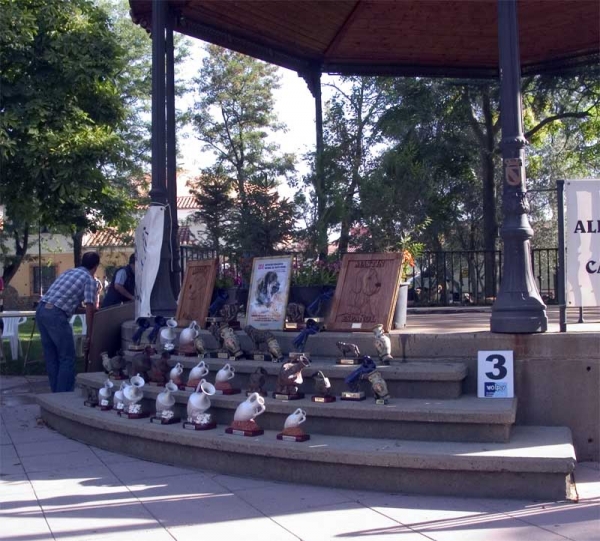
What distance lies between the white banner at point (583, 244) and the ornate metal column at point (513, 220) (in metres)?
0.31

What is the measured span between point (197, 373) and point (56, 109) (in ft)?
24.9

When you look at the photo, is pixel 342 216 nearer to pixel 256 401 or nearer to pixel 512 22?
pixel 512 22

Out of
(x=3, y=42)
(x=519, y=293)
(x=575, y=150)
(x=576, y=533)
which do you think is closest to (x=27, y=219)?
(x=3, y=42)

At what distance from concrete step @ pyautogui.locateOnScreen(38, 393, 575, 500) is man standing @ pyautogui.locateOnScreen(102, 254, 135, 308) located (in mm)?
4288

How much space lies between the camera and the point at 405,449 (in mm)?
5449

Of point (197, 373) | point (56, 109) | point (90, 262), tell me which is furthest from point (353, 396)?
point (56, 109)

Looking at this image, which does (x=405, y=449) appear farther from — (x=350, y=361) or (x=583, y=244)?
(x=583, y=244)

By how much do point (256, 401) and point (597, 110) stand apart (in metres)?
16.1

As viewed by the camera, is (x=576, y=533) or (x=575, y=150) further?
(x=575, y=150)

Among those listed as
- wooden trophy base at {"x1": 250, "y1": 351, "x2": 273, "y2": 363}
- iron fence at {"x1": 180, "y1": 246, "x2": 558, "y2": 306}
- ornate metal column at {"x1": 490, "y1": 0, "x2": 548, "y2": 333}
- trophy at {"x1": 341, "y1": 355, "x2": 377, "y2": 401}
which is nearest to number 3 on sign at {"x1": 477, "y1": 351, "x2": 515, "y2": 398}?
ornate metal column at {"x1": 490, "y1": 0, "x2": 548, "y2": 333}

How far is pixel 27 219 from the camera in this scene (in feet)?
45.0

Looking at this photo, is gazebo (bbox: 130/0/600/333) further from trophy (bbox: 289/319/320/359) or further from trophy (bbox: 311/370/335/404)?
trophy (bbox: 311/370/335/404)

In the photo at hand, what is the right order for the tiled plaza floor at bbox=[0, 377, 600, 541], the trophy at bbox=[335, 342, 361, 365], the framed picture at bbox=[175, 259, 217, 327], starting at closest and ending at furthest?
the tiled plaza floor at bbox=[0, 377, 600, 541], the trophy at bbox=[335, 342, 361, 365], the framed picture at bbox=[175, 259, 217, 327]

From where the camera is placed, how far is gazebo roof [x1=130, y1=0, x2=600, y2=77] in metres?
10.5
